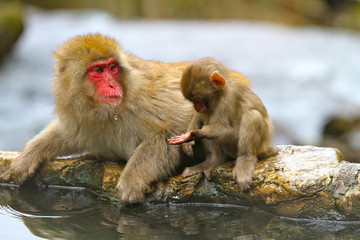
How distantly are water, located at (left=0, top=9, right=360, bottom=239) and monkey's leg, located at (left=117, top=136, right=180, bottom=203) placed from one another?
17 centimetres

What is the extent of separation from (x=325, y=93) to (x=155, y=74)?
32.3 feet

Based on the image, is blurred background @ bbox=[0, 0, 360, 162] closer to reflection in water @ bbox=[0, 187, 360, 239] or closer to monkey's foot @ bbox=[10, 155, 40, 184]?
monkey's foot @ bbox=[10, 155, 40, 184]

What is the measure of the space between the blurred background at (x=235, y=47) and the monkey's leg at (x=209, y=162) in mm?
6278

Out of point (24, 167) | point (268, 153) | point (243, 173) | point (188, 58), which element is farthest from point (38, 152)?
point (188, 58)

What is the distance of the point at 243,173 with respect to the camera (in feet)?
16.5

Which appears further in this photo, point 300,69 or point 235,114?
point 300,69

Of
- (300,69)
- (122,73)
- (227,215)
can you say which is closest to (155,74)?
(122,73)

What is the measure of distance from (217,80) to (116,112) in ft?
3.67

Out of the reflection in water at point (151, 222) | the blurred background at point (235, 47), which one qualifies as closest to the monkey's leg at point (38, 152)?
the reflection in water at point (151, 222)

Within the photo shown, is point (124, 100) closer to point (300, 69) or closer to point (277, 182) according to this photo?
point (277, 182)

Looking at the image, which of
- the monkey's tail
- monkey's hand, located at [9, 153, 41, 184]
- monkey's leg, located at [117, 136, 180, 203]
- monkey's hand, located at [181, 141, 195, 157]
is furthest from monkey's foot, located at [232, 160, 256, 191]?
monkey's hand, located at [9, 153, 41, 184]

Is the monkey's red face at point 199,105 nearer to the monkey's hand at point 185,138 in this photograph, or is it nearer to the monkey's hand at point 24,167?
the monkey's hand at point 185,138

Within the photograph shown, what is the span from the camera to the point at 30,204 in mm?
5406

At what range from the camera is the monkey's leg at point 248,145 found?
5023 mm
